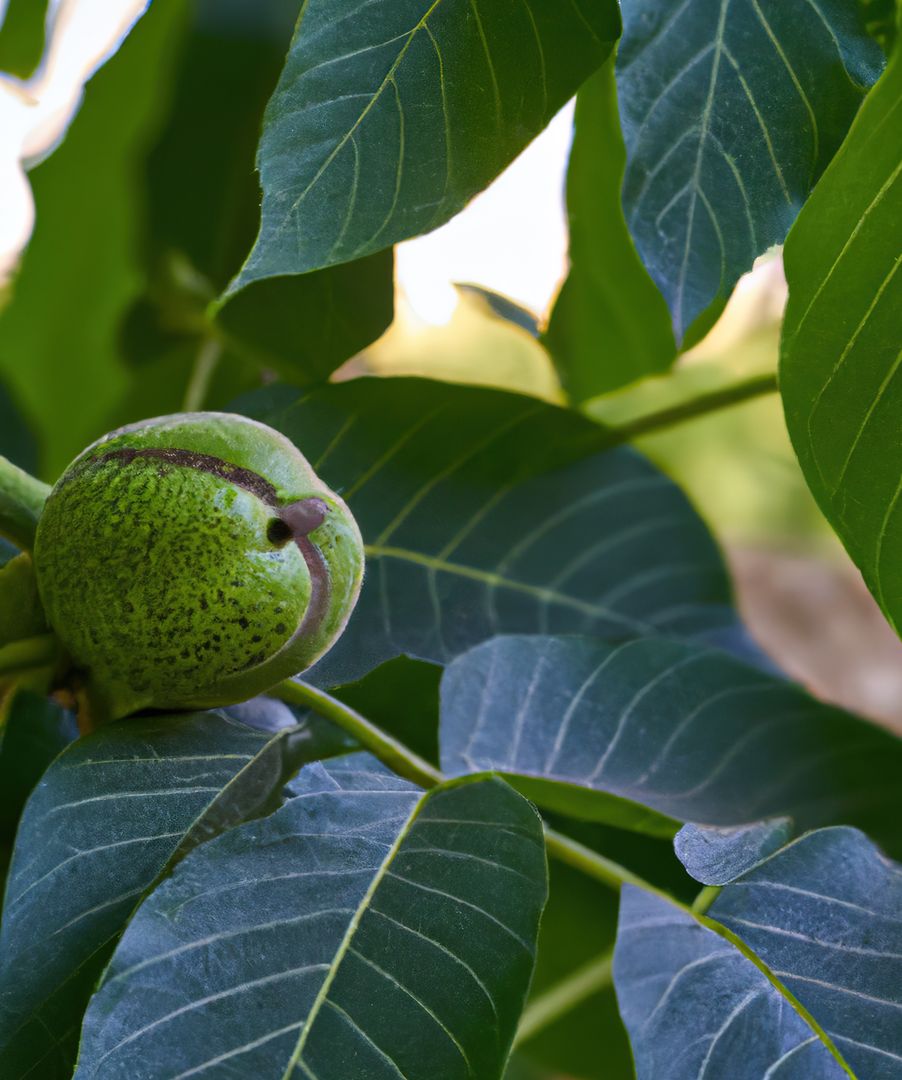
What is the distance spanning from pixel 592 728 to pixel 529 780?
0.12 meters

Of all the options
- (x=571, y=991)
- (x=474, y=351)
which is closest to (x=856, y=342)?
(x=571, y=991)

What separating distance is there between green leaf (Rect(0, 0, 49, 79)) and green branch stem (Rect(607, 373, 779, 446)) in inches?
24.8

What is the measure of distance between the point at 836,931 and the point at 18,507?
1.34 feet

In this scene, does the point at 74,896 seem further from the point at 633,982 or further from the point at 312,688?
the point at 633,982

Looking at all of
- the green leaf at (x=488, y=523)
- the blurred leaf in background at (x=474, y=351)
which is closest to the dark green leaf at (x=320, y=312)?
the green leaf at (x=488, y=523)

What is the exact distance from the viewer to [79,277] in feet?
3.69

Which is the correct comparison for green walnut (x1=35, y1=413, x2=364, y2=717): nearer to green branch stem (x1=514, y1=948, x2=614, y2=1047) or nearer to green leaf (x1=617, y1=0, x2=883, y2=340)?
green leaf (x1=617, y1=0, x2=883, y2=340)

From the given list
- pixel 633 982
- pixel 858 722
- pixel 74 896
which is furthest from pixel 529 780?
pixel 858 722

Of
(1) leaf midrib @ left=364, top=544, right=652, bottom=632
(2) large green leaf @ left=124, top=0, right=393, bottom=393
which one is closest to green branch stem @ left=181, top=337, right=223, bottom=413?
(2) large green leaf @ left=124, top=0, right=393, bottom=393

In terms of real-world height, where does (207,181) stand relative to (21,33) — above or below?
below

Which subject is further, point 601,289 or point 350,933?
point 601,289

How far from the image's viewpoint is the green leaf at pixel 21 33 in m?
0.97

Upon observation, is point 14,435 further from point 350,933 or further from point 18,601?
point 350,933

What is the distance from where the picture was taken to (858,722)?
2.40ft
